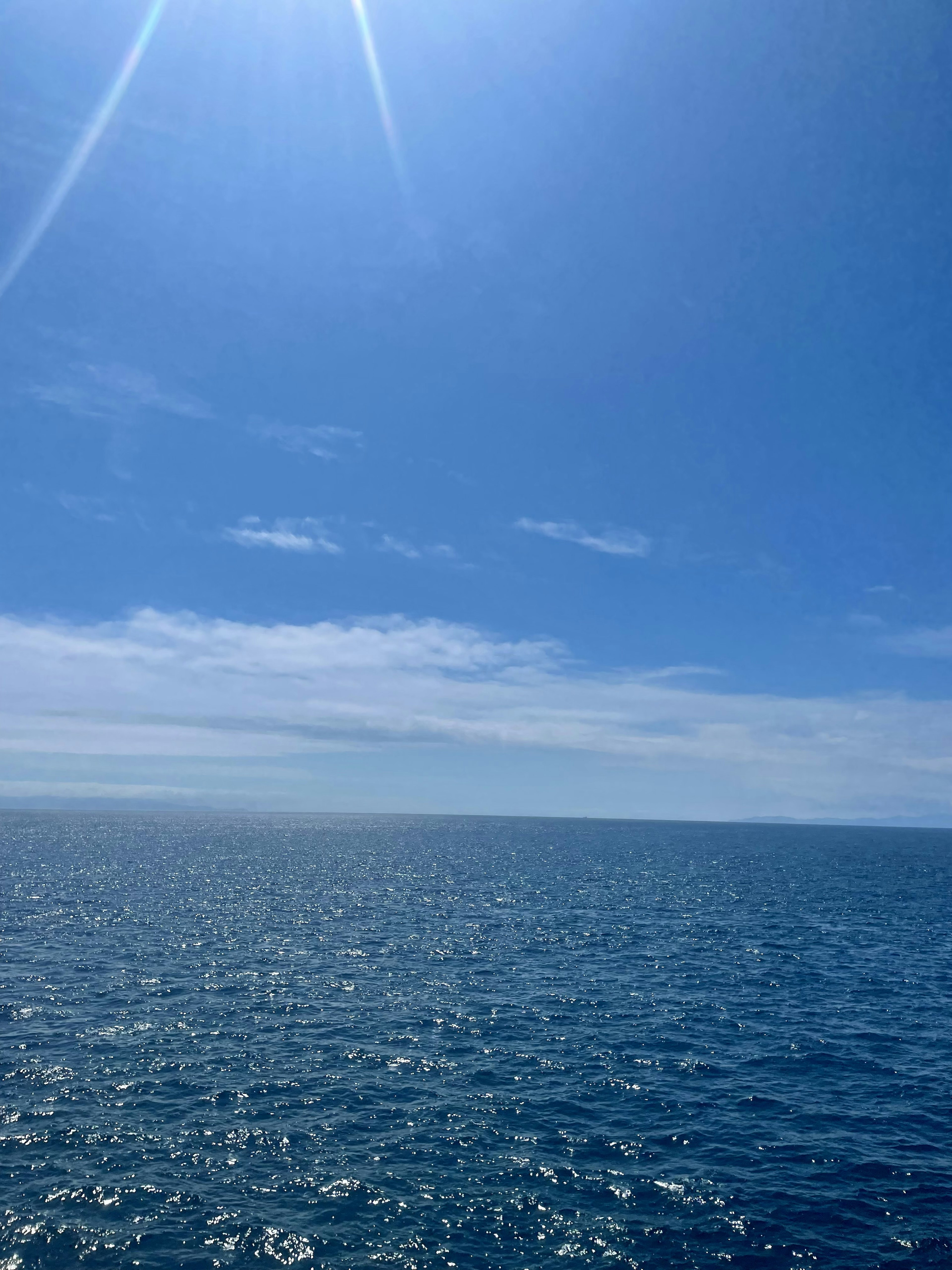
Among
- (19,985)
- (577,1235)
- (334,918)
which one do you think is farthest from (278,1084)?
(334,918)

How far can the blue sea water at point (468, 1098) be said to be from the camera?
28.3 m

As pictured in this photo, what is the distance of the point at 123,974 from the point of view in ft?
200

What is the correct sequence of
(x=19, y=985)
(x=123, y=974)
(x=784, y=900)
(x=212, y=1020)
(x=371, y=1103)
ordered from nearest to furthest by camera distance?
(x=371, y=1103)
(x=212, y=1020)
(x=19, y=985)
(x=123, y=974)
(x=784, y=900)

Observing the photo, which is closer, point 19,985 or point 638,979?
point 19,985

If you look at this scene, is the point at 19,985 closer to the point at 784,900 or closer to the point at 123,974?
the point at 123,974

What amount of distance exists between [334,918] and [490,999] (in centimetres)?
3958

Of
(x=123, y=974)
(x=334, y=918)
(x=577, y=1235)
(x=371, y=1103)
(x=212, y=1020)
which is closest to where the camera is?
(x=577, y=1235)

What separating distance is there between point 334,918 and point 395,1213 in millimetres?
65313

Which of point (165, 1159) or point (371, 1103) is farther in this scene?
point (371, 1103)

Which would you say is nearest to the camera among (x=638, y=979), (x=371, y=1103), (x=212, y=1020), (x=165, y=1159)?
(x=165, y=1159)

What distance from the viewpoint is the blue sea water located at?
28.3 meters

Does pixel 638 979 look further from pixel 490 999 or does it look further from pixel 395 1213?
pixel 395 1213

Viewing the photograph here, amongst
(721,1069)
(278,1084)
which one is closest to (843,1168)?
(721,1069)

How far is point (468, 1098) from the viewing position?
39.9 metres
